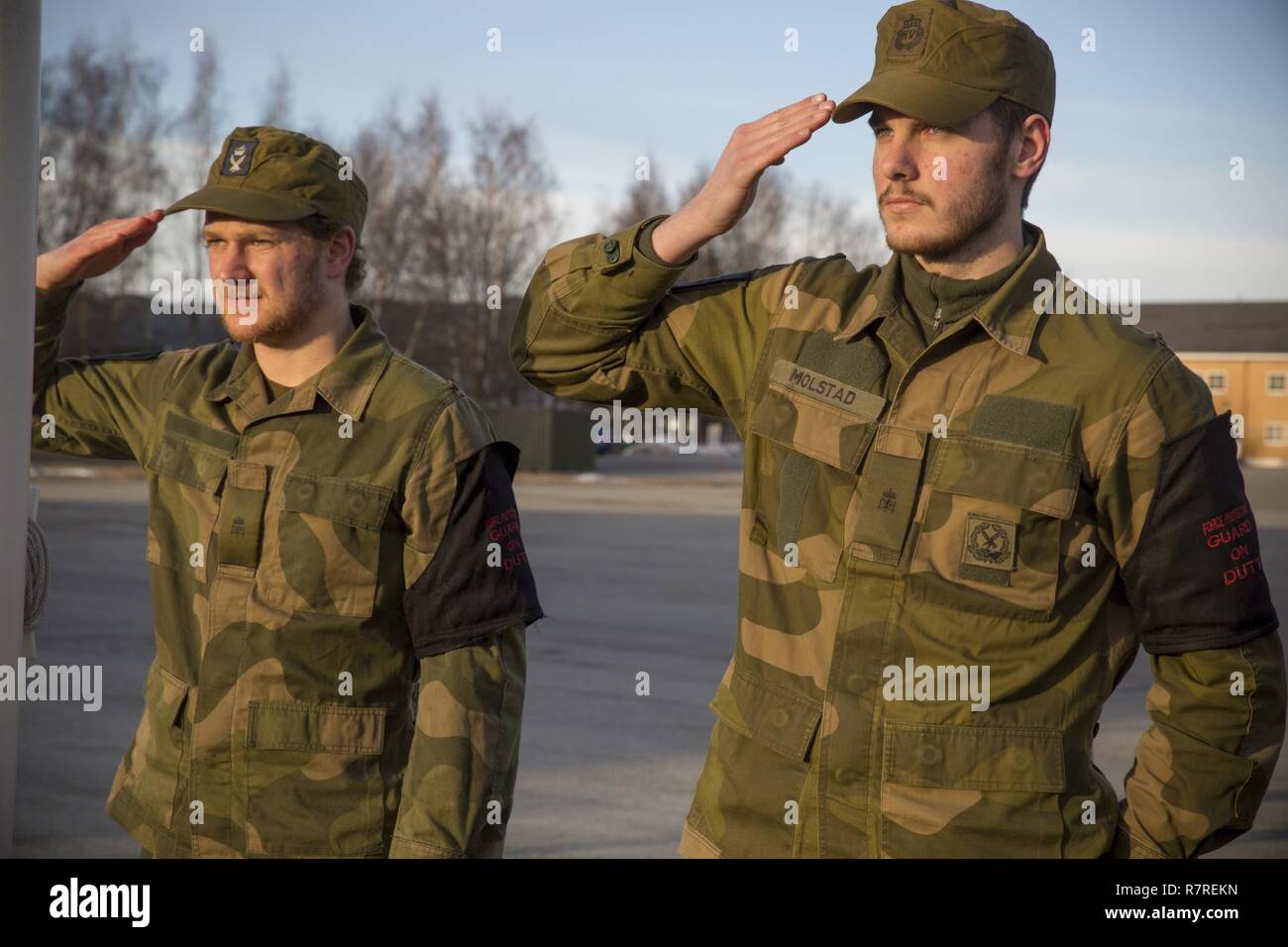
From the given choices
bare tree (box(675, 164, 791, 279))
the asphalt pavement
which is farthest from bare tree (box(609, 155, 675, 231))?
the asphalt pavement

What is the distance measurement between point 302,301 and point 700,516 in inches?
880

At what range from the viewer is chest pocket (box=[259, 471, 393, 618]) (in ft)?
10.2

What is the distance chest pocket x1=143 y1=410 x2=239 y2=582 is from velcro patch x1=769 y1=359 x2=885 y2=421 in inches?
49.3

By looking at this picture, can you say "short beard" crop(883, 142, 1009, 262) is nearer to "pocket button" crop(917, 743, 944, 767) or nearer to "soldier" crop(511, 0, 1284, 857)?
"soldier" crop(511, 0, 1284, 857)

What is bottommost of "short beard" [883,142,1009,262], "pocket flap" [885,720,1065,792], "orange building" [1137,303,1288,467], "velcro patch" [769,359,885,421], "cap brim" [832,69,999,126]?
"orange building" [1137,303,1288,467]

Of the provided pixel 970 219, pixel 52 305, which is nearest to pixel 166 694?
pixel 52 305

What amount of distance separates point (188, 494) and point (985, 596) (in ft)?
5.70

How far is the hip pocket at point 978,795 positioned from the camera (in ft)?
8.48

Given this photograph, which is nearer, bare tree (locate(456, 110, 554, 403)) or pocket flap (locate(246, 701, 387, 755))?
pocket flap (locate(246, 701, 387, 755))

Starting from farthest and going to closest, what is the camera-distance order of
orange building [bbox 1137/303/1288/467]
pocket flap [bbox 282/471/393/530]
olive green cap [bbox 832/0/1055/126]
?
orange building [bbox 1137/303/1288/467] < pocket flap [bbox 282/471/393/530] < olive green cap [bbox 832/0/1055/126]

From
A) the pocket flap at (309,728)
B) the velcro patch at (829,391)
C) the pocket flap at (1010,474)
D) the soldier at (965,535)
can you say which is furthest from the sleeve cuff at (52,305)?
the pocket flap at (1010,474)

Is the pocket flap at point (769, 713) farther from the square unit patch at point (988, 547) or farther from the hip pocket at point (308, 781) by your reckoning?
the hip pocket at point (308, 781)

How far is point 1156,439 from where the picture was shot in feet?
8.60

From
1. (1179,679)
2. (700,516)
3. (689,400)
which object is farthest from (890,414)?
(700,516)
